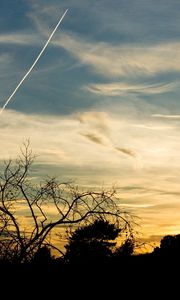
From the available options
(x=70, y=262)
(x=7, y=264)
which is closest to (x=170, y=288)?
(x=70, y=262)

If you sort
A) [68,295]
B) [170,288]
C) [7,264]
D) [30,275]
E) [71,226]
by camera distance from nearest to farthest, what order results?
1. [170,288]
2. [68,295]
3. [30,275]
4. [7,264]
5. [71,226]

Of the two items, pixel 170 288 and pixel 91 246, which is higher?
pixel 91 246

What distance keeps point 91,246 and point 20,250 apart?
3.16 metres

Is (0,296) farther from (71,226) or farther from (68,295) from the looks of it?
(71,226)

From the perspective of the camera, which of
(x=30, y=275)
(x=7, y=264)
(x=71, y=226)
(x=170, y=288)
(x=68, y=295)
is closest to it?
(x=170, y=288)

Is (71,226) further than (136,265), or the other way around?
(71,226)

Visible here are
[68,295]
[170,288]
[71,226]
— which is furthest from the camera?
[71,226]

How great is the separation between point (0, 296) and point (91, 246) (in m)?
5.60

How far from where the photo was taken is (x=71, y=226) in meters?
20.7

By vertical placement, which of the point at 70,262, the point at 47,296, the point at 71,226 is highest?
the point at 71,226

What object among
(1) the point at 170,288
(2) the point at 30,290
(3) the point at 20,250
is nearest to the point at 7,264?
(3) the point at 20,250

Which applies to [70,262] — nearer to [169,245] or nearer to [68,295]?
[68,295]

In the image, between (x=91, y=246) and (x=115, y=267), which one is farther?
(x=91, y=246)

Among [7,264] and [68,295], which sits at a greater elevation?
[7,264]
